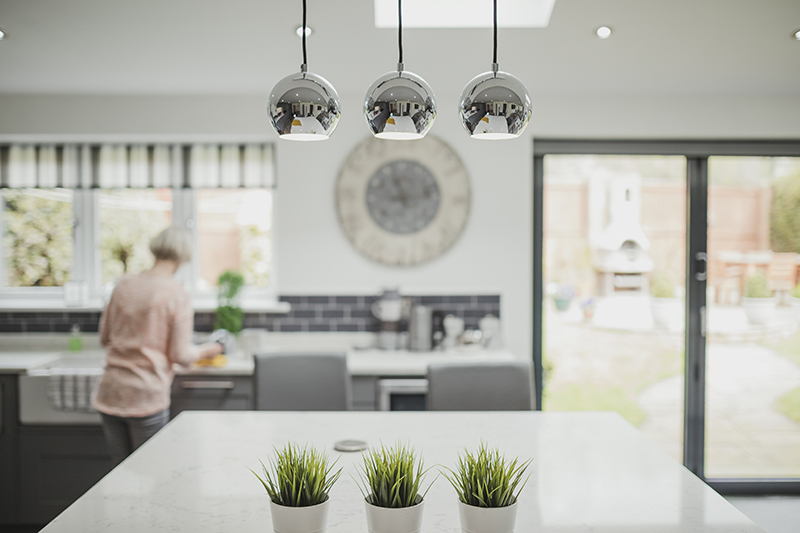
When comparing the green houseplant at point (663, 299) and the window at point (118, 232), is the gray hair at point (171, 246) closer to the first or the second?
the window at point (118, 232)

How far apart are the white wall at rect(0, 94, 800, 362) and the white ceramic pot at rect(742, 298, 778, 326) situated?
3.44 feet

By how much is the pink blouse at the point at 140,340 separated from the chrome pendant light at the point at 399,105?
1545mm

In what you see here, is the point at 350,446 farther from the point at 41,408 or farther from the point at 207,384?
the point at 41,408

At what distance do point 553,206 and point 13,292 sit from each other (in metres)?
3.63

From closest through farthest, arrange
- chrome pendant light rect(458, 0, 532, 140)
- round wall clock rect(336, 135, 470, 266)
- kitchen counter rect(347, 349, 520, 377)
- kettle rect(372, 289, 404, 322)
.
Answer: chrome pendant light rect(458, 0, 532, 140), kitchen counter rect(347, 349, 520, 377), kettle rect(372, 289, 404, 322), round wall clock rect(336, 135, 470, 266)

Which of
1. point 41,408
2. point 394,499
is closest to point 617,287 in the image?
point 394,499

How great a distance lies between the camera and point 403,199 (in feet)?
12.1

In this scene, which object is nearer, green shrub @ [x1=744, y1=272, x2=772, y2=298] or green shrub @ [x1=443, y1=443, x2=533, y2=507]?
green shrub @ [x1=443, y1=443, x2=533, y2=507]

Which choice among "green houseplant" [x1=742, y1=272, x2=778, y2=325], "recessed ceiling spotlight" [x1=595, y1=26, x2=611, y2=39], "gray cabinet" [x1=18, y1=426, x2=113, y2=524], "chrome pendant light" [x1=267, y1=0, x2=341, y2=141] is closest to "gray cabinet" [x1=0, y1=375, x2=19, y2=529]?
"gray cabinet" [x1=18, y1=426, x2=113, y2=524]

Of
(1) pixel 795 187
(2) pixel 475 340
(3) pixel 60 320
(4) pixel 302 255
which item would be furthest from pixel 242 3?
(1) pixel 795 187

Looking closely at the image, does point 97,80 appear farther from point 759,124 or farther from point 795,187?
point 795,187

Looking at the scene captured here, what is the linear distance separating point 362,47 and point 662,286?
2.41m

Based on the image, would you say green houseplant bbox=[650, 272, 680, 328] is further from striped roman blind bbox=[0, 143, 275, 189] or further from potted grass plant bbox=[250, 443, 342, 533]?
potted grass plant bbox=[250, 443, 342, 533]

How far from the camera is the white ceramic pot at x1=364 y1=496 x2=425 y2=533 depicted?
119 cm
